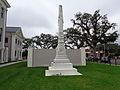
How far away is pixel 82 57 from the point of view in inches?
Answer: 763

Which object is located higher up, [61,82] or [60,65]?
[60,65]

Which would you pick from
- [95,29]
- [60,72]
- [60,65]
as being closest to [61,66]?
[60,65]

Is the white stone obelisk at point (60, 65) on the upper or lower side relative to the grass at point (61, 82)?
upper

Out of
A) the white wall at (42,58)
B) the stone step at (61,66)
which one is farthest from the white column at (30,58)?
the stone step at (61,66)

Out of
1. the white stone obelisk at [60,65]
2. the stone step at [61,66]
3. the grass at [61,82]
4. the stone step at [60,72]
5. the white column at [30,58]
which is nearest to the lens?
the grass at [61,82]

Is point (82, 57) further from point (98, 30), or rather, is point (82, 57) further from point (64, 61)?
point (98, 30)

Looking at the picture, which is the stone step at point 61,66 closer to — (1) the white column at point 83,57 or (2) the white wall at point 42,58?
(2) the white wall at point 42,58

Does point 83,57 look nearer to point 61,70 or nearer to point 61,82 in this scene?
point 61,70

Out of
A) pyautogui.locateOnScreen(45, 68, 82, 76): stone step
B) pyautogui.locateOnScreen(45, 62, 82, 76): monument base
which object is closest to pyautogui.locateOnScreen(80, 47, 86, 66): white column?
pyautogui.locateOnScreen(45, 62, 82, 76): monument base

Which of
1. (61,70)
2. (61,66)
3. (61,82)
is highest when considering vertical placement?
(61,66)

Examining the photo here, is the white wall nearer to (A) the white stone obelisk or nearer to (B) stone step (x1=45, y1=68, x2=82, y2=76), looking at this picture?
(A) the white stone obelisk

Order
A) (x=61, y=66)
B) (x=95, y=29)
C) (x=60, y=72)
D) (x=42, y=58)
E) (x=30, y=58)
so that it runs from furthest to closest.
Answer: (x=95, y=29) → (x=42, y=58) → (x=30, y=58) → (x=61, y=66) → (x=60, y=72)

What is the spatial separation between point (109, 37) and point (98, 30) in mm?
2998

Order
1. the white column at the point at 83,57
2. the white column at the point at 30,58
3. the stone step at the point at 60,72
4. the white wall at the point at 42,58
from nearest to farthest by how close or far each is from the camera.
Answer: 1. the stone step at the point at 60,72
2. the white column at the point at 30,58
3. the white wall at the point at 42,58
4. the white column at the point at 83,57
